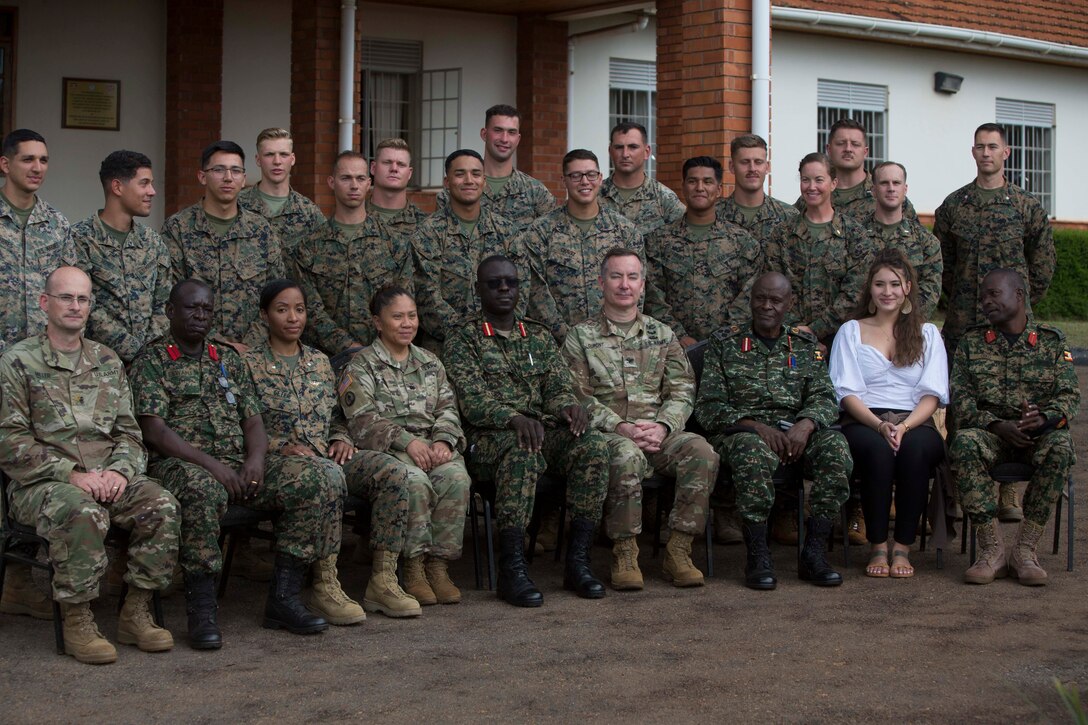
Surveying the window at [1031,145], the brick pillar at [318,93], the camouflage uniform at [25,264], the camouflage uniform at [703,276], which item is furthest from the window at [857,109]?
the camouflage uniform at [25,264]

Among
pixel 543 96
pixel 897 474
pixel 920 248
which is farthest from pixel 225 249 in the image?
pixel 543 96

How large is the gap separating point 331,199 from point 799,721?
8.93 meters

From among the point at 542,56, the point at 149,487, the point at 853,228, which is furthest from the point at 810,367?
the point at 542,56

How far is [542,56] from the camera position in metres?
15.0

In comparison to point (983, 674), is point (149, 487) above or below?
above

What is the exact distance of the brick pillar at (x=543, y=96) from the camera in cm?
1488

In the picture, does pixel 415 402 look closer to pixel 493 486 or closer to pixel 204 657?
pixel 493 486

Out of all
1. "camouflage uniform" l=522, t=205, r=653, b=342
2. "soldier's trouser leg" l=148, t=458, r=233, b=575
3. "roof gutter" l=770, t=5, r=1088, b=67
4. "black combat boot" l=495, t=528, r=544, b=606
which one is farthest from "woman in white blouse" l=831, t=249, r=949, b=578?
"roof gutter" l=770, t=5, r=1088, b=67

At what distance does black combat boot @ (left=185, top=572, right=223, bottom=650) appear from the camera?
17.6 feet

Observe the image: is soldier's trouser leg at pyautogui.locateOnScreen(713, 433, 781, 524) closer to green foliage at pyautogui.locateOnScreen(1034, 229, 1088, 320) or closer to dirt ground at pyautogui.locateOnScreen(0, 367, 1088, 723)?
dirt ground at pyautogui.locateOnScreen(0, 367, 1088, 723)

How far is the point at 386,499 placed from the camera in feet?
19.8

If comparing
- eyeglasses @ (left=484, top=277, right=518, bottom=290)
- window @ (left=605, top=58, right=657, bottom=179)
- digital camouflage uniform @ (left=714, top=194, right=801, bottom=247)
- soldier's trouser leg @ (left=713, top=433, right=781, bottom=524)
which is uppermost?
window @ (left=605, top=58, right=657, bottom=179)

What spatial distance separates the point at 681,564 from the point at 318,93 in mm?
7279

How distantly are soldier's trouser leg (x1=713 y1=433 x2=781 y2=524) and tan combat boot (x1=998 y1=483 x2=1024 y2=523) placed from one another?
1.75 metres
